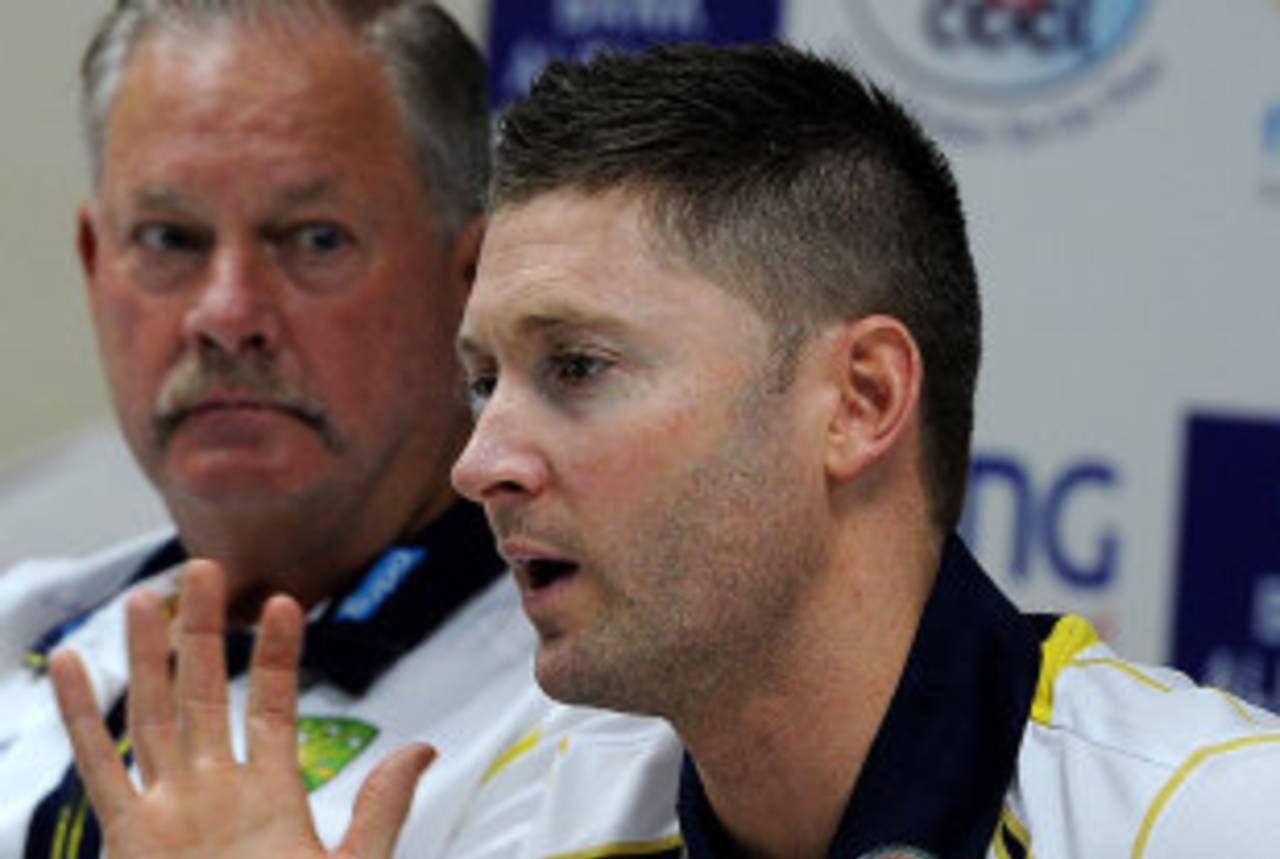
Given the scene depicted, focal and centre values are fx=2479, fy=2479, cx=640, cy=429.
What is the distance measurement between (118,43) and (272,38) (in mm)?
186

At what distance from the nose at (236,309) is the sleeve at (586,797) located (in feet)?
1.53

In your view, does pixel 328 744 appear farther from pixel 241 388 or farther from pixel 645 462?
pixel 645 462

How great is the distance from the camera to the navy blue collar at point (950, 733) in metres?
1.67

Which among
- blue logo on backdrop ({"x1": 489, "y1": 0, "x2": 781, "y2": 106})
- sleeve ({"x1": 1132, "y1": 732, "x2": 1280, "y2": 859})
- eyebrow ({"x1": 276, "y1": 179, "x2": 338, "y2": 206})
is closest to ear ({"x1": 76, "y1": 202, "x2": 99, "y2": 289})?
eyebrow ({"x1": 276, "y1": 179, "x2": 338, "y2": 206})

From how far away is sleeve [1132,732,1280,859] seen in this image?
154 centimetres

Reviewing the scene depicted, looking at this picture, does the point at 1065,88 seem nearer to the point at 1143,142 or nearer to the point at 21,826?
the point at 1143,142

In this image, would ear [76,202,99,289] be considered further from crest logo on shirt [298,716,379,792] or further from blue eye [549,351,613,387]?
blue eye [549,351,613,387]

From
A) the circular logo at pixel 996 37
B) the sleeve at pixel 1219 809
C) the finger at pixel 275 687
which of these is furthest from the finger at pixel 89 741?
the circular logo at pixel 996 37

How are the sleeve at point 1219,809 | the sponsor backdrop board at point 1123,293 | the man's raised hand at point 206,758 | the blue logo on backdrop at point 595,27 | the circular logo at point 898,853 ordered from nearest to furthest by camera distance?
the sleeve at point 1219,809 < the circular logo at point 898,853 < the man's raised hand at point 206,758 < the sponsor backdrop board at point 1123,293 < the blue logo on backdrop at point 595,27

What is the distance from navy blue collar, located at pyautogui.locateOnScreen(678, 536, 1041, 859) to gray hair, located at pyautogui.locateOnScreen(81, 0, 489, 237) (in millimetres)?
817

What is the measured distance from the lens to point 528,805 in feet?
6.75

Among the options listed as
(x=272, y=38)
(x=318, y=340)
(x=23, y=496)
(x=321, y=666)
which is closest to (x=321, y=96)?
(x=272, y=38)

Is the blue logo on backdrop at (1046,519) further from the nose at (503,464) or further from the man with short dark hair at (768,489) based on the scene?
the nose at (503,464)

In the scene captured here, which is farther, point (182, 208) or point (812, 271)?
point (182, 208)
